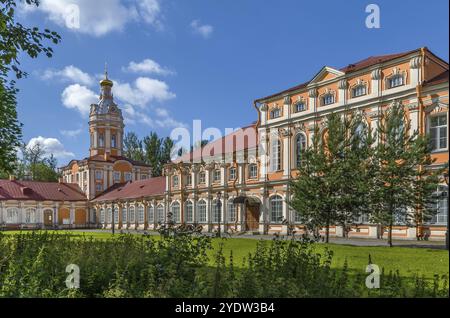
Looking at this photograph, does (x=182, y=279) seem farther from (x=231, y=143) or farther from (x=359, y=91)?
(x=359, y=91)

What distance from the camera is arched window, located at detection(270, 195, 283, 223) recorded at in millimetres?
22781

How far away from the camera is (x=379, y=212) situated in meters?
13.0

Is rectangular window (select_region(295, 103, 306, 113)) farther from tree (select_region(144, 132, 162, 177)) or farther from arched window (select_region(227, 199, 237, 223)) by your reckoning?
tree (select_region(144, 132, 162, 177))

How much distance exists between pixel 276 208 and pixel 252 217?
7.66ft

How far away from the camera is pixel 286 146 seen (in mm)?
18688

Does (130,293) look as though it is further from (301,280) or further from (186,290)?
(301,280)

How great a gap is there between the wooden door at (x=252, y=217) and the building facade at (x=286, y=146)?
0.21 feet

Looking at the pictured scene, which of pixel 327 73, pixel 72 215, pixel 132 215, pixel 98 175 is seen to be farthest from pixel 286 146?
pixel 72 215

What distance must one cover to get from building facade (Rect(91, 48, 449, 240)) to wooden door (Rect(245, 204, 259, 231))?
65 millimetres

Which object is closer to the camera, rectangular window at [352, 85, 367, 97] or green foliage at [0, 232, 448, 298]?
green foliage at [0, 232, 448, 298]

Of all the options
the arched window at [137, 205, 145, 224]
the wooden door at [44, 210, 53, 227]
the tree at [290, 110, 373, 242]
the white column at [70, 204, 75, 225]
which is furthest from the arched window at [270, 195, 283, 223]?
the wooden door at [44, 210, 53, 227]

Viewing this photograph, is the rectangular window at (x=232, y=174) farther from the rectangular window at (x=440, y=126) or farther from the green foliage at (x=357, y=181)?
the rectangular window at (x=440, y=126)

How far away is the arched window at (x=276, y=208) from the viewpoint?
74.7ft
